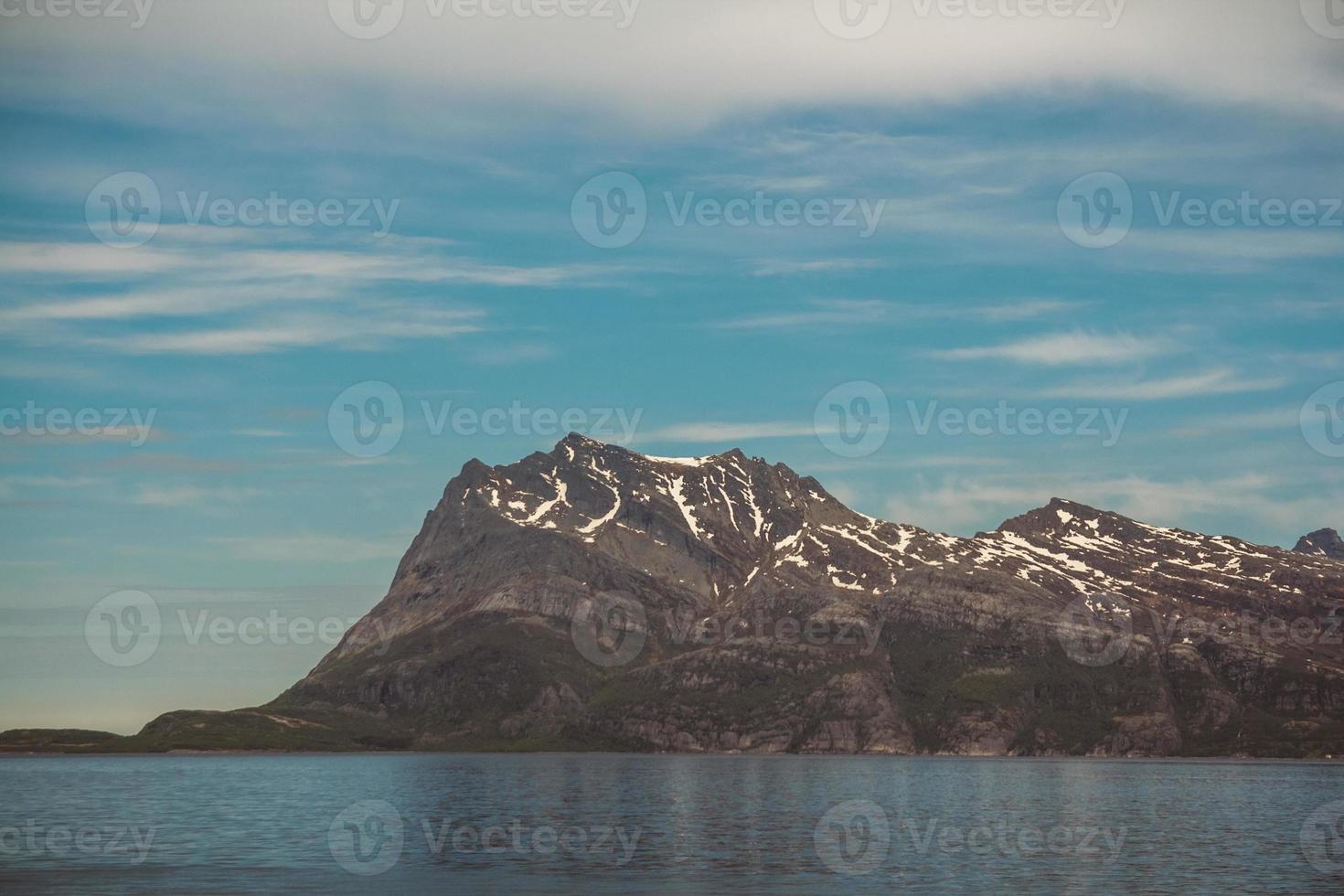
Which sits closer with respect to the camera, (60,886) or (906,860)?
(60,886)

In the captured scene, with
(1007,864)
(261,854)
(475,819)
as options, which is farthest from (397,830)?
(1007,864)

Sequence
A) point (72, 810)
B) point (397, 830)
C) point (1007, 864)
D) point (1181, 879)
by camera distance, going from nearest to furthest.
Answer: point (1181, 879)
point (1007, 864)
point (397, 830)
point (72, 810)

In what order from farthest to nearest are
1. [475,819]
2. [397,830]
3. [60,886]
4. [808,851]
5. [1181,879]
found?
[475,819], [397,830], [808,851], [1181,879], [60,886]

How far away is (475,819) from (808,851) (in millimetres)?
56597

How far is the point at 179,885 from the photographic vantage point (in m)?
106

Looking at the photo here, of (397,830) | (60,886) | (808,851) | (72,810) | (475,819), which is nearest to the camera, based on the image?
(60,886)

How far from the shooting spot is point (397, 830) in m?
159

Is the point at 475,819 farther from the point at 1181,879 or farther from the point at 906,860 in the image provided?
the point at 1181,879

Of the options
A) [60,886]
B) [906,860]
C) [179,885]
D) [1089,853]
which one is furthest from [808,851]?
[60,886]

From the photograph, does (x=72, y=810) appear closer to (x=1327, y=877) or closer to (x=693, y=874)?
(x=693, y=874)

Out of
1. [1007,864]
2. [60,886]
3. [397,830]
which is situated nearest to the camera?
[60,886]

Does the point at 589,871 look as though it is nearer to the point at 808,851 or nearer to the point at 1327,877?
the point at 808,851

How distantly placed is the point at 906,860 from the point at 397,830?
6366 cm

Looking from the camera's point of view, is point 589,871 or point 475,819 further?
point 475,819
